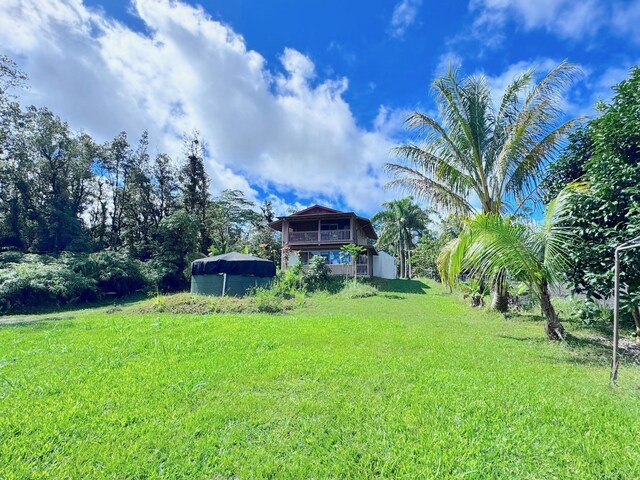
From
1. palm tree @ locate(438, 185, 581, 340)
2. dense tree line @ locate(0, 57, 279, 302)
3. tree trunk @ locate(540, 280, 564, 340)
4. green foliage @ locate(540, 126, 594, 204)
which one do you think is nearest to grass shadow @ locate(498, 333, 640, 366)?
tree trunk @ locate(540, 280, 564, 340)

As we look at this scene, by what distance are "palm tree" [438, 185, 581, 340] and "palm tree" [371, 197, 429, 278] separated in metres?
26.2

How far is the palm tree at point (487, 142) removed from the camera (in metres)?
8.89

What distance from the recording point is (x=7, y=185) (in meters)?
21.4

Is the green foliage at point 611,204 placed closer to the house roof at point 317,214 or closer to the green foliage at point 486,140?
the green foliage at point 486,140

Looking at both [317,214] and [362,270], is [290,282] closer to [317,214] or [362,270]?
[317,214]

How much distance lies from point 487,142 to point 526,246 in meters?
5.14

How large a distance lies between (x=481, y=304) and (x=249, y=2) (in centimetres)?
1252

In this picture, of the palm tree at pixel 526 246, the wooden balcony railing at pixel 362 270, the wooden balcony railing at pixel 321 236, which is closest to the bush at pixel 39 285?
the wooden balcony railing at pixel 321 236

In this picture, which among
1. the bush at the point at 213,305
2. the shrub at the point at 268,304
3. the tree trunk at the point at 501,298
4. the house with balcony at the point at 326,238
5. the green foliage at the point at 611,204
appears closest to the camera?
the green foliage at the point at 611,204

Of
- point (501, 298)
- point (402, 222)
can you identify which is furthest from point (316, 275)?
point (402, 222)

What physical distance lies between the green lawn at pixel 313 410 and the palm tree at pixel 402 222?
1066 inches

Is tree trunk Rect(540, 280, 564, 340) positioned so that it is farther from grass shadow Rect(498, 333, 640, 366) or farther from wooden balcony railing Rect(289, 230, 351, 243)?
wooden balcony railing Rect(289, 230, 351, 243)

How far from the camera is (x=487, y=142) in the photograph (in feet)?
32.2

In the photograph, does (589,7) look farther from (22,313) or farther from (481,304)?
(22,313)
